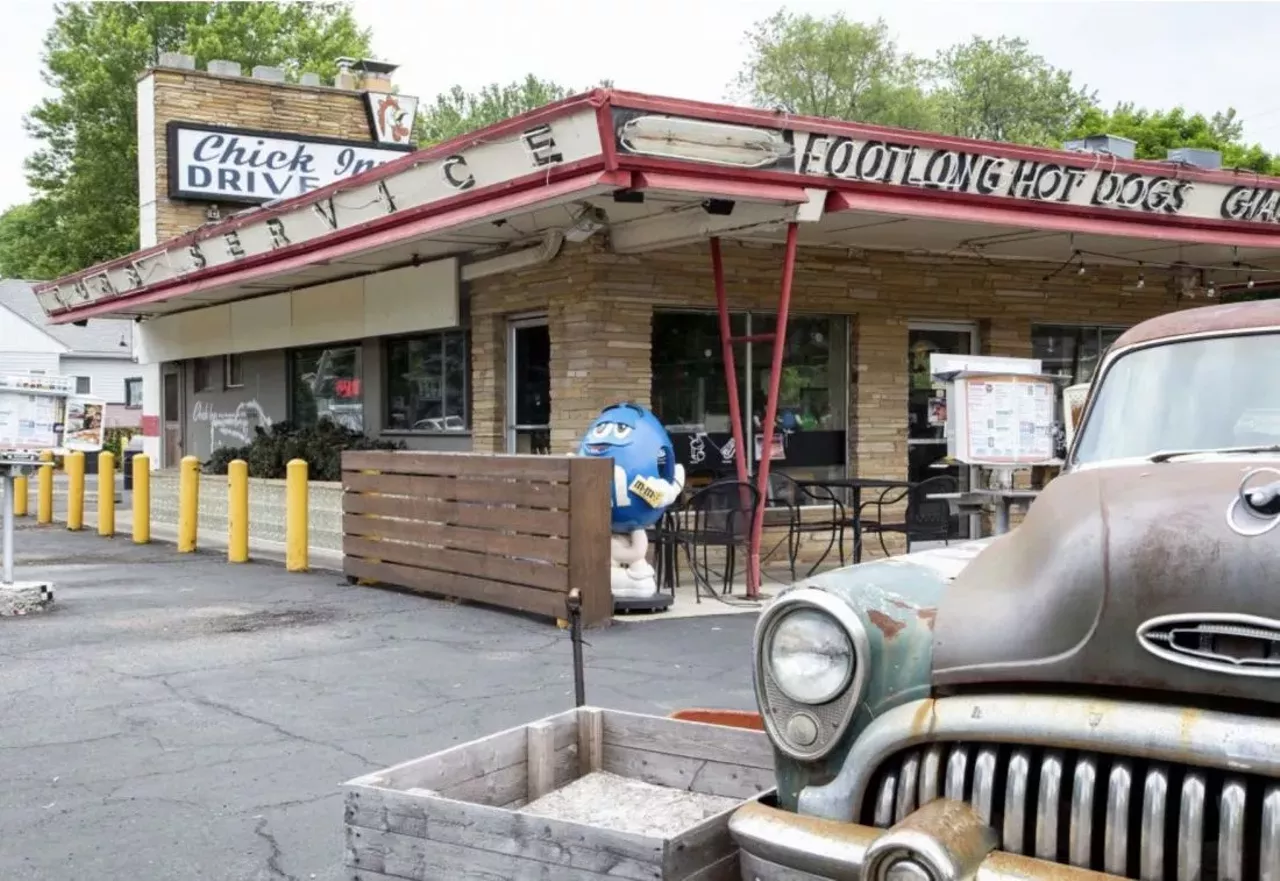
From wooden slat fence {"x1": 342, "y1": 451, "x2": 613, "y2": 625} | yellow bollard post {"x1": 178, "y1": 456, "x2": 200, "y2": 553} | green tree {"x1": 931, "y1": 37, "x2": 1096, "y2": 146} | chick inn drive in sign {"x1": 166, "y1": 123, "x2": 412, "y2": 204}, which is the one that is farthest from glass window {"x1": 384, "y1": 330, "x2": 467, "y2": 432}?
green tree {"x1": 931, "y1": 37, "x2": 1096, "y2": 146}

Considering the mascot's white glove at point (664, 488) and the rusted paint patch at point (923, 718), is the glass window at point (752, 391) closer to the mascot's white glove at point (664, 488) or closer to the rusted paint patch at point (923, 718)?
the mascot's white glove at point (664, 488)

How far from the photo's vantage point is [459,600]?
10273 mm

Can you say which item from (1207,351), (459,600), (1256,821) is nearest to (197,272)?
(459,600)

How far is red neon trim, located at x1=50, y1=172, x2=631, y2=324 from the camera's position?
28.8 feet

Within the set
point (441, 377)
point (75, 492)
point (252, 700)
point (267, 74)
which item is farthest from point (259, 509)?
point (267, 74)

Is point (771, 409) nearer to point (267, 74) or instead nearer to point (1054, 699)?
point (1054, 699)

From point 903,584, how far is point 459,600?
7.59m

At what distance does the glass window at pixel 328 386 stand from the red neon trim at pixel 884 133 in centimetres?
761

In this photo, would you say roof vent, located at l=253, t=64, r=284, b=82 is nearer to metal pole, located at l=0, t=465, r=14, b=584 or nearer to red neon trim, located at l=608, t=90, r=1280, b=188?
metal pole, located at l=0, t=465, r=14, b=584

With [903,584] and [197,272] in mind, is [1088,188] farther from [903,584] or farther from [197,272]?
[197,272]

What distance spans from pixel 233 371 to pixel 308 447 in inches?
175

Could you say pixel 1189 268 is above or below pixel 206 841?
above

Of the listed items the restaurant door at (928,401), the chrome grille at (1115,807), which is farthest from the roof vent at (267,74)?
the chrome grille at (1115,807)

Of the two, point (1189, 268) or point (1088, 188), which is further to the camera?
point (1189, 268)
